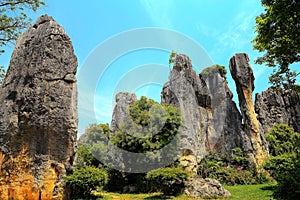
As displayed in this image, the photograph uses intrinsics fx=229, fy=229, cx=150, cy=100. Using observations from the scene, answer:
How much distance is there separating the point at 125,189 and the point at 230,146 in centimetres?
1377

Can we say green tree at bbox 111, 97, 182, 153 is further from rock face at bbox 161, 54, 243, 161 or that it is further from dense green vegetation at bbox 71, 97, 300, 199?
rock face at bbox 161, 54, 243, 161

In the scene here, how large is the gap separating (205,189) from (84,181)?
6115 mm

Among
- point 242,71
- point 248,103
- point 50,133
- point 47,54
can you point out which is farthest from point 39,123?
point 242,71

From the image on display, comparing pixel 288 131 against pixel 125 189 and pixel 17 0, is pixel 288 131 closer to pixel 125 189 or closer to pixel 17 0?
pixel 125 189

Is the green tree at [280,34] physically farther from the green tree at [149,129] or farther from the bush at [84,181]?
the bush at [84,181]

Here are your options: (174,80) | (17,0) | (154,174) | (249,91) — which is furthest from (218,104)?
(17,0)

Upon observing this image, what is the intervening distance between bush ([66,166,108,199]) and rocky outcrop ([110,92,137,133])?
17580 mm

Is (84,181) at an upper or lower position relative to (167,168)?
lower

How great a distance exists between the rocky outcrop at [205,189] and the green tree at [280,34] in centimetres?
766

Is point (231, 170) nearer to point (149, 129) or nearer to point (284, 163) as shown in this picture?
point (284, 163)

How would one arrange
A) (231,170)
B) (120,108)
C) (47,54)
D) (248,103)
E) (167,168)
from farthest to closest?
(120,108) → (248,103) → (231,170) → (167,168) → (47,54)

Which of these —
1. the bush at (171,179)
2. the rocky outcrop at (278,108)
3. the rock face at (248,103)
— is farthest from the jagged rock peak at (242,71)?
the bush at (171,179)

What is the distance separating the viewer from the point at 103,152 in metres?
22.1

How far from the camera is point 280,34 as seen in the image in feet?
35.0
